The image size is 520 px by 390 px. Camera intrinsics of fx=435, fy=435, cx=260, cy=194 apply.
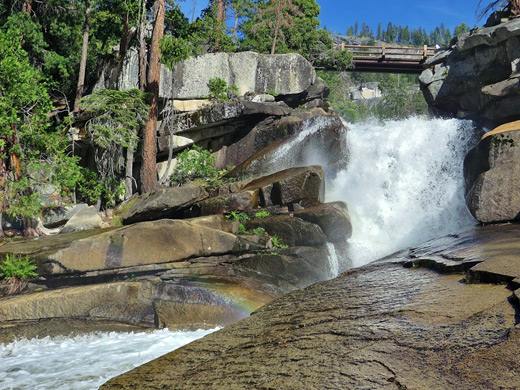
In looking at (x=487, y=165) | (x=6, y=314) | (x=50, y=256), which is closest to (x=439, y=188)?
(x=487, y=165)

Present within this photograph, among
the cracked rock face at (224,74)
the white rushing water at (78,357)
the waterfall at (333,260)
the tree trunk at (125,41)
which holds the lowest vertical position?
the white rushing water at (78,357)

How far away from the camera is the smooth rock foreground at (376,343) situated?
8.82ft

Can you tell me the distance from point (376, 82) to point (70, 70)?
80589 mm

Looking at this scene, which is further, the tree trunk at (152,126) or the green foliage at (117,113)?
the tree trunk at (152,126)

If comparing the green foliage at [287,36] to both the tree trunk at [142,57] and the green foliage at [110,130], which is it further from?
the green foliage at [110,130]

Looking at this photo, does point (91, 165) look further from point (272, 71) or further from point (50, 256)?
point (50, 256)

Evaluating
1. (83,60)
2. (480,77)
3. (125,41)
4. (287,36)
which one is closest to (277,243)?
(125,41)

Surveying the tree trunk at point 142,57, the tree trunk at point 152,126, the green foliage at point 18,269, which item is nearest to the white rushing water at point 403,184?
the tree trunk at point 152,126

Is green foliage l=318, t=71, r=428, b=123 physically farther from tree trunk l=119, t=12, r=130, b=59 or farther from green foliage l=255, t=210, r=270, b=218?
green foliage l=255, t=210, r=270, b=218

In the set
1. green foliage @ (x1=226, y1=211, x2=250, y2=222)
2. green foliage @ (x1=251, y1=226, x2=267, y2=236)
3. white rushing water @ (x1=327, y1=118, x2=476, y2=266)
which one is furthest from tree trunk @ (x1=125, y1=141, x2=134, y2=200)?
white rushing water @ (x1=327, y1=118, x2=476, y2=266)

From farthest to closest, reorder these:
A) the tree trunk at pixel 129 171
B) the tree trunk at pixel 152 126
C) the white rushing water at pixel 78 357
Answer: the tree trunk at pixel 129 171
the tree trunk at pixel 152 126
the white rushing water at pixel 78 357

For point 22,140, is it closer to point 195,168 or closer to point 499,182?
point 195,168

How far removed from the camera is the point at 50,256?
941 centimetres

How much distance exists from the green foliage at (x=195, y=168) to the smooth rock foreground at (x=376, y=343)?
1245cm
